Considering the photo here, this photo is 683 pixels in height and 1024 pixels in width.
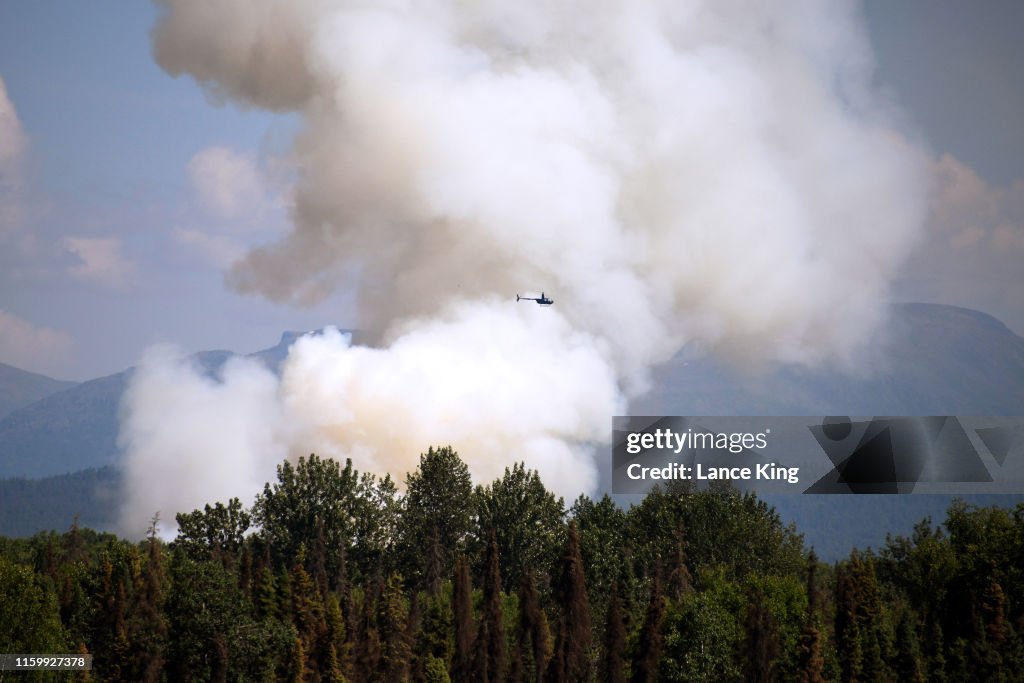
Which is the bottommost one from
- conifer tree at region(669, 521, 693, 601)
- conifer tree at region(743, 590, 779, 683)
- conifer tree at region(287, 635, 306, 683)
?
conifer tree at region(287, 635, 306, 683)

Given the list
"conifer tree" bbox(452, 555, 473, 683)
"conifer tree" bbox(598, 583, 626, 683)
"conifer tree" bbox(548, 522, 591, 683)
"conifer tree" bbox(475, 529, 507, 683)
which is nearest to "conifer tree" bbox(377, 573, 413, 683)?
"conifer tree" bbox(452, 555, 473, 683)

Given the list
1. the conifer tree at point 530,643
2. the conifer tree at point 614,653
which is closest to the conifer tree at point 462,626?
the conifer tree at point 530,643

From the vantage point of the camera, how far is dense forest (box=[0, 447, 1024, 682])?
101938mm

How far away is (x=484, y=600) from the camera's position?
4454 inches

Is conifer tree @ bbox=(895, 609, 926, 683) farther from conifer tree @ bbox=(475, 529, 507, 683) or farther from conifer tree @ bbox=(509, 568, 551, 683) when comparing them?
conifer tree @ bbox=(475, 529, 507, 683)

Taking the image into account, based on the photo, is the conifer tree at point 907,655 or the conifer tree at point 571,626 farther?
the conifer tree at point 907,655

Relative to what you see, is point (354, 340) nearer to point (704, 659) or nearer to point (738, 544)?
point (738, 544)

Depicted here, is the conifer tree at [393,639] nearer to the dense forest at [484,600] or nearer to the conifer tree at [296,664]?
the dense forest at [484,600]

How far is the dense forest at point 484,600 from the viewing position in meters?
102

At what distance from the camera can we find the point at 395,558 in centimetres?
15525

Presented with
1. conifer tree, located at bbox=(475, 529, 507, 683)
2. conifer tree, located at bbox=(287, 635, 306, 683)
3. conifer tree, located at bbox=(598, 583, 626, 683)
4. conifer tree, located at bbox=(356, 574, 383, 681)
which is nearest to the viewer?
conifer tree, located at bbox=(287, 635, 306, 683)

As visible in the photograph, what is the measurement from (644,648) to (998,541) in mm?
53177

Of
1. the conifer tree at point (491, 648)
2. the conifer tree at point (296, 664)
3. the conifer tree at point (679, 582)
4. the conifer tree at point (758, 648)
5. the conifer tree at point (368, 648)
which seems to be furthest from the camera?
the conifer tree at point (679, 582)

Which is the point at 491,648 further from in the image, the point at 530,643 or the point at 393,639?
the point at 393,639
